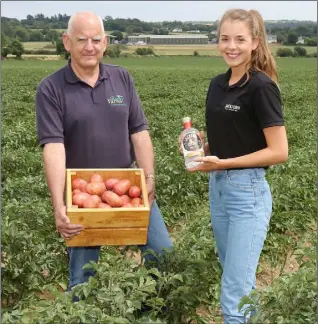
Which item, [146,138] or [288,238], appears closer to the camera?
[146,138]

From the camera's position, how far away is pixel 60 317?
111 inches

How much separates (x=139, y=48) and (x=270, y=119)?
69.0 metres

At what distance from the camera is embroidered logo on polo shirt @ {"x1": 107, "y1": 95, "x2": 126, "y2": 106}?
367cm

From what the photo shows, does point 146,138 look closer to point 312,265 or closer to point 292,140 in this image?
point 312,265

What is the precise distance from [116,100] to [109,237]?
2.82 feet

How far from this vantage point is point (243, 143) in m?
3.14

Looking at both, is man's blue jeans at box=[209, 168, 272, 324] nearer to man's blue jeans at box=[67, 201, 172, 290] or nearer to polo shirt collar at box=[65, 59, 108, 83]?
man's blue jeans at box=[67, 201, 172, 290]

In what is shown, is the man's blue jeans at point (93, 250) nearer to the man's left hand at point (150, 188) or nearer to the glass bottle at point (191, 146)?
the man's left hand at point (150, 188)

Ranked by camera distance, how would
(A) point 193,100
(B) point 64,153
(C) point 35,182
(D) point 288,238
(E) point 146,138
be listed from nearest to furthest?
(B) point 64,153
(E) point 146,138
(D) point 288,238
(C) point 35,182
(A) point 193,100

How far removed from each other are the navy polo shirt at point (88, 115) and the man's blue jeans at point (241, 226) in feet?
2.56

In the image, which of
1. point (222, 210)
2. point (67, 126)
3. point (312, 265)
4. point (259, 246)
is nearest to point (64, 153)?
point (67, 126)

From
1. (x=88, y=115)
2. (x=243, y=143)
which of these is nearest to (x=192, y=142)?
(x=243, y=143)

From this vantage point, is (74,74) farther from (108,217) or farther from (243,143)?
(243,143)

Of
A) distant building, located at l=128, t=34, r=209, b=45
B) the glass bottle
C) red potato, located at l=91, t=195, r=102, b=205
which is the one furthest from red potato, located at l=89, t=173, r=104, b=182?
distant building, located at l=128, t=34, r=209, b=45
